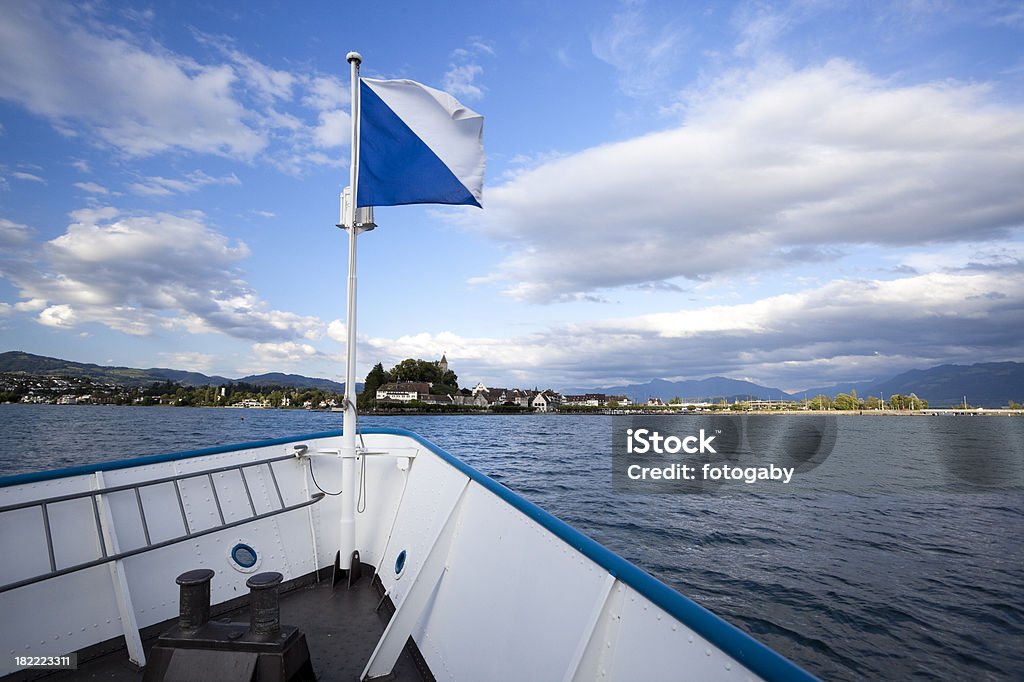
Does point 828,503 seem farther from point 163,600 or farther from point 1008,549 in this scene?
point 163,600

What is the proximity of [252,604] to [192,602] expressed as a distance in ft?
1.22

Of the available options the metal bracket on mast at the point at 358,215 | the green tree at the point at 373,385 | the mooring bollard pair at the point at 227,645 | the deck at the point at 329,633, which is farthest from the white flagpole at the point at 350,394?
the green tree at the point at 373,385

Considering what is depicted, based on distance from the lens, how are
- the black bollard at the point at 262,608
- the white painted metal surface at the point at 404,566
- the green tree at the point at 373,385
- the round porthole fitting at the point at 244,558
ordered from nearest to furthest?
the white painted metal surface at the point at 404,566, the black bollard at the point at 262,608, the round porthole fitting at the point at 244,558, the green tree at the point at 373,385

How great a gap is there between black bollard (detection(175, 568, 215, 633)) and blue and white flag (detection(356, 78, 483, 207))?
345 cm

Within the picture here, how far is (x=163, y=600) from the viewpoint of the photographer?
13.1 feet

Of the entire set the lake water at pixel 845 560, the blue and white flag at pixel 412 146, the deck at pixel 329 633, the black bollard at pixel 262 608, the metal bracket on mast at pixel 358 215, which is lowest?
the lake water at pixel 845 560

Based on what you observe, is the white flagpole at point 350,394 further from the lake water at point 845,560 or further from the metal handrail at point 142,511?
the lake water at point 845,560

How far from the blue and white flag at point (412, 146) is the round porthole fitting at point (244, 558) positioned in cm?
→ 329

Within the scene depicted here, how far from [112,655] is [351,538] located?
1866mm

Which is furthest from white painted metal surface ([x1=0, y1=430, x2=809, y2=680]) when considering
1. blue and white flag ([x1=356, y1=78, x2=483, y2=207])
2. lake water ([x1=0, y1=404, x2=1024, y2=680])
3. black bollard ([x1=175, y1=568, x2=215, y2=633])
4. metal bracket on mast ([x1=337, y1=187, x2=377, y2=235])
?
lake water ([x1=0, y1=404, x2=1024, y2=680])

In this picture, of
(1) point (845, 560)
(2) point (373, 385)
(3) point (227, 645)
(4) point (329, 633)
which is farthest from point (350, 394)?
(2) point (373, 385)

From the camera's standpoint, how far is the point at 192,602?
3.14 meters

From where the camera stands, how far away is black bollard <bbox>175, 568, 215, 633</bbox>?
Result: 3.12 meters

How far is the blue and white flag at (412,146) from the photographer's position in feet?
17.4
